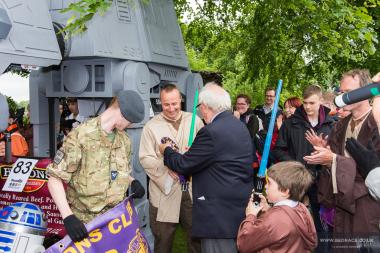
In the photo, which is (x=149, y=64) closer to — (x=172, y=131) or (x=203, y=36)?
(x=172, y=131)

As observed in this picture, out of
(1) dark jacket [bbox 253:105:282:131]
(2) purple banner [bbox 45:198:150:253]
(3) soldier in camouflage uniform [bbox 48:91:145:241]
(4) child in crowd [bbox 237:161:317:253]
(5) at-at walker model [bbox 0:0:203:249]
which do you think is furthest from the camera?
(1) dark jacket [bbox 253:105:282:131]

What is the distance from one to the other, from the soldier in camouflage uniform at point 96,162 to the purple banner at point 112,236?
132 mm

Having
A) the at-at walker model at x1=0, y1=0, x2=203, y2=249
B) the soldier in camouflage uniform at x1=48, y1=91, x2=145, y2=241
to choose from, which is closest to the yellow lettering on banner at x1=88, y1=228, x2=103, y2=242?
the soldier in camouflage uniform at x1=48, y1=91, x2=145, y2=241

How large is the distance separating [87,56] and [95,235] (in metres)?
2.43

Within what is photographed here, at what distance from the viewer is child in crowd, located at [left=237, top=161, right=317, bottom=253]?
2674 mm

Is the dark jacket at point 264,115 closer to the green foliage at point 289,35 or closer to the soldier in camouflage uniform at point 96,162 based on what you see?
the green foliage at point 289,35

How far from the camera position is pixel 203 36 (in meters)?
12.3

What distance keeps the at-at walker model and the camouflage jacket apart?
4.11 ft

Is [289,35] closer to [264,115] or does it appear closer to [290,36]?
[290,36]

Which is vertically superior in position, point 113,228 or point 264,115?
point 264,115

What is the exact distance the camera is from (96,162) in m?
3.09

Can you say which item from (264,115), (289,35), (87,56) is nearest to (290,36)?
(289,35)

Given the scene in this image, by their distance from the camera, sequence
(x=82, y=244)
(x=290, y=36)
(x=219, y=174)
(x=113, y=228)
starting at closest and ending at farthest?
1. (x=82, y=244)
2. (x=113, y=228)
3. (x=219, y=174)
4. (x=290, y=36)

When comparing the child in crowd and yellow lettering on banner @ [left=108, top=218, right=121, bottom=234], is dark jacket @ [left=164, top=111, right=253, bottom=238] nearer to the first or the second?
the child in crowd
